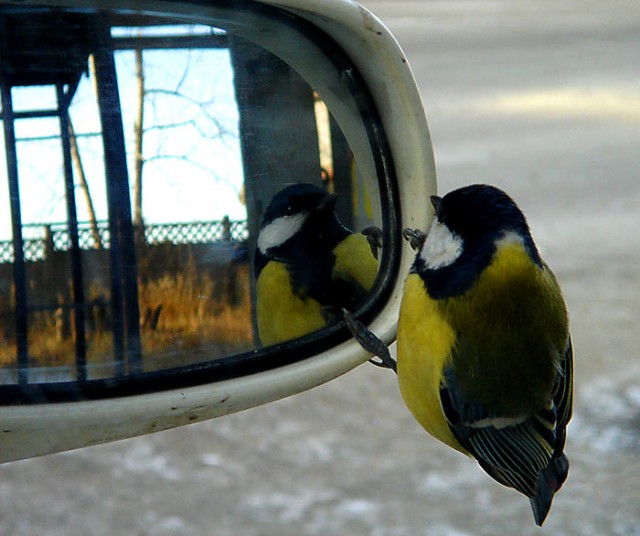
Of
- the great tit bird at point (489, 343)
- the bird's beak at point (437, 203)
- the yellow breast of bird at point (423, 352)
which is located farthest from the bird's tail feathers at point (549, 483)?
the bird's beak at point (437, 203)

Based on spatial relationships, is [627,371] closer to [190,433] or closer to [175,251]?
[190,433]

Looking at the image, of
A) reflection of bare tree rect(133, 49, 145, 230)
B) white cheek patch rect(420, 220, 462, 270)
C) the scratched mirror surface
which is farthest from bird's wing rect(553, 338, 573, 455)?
reflection of bare tree rect(133, 49, 145, 230)

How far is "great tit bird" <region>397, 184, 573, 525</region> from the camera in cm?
111

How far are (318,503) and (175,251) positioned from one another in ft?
9.40

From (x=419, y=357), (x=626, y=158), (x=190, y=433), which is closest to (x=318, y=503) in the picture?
(x=190, y=433)

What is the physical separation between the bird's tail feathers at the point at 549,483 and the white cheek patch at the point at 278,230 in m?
0.49

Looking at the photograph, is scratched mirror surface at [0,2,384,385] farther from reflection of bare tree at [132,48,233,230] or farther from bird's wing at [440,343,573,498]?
bird's wing at [440,343,573,498]

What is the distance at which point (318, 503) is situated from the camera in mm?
3676

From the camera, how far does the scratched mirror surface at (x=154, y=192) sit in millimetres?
894

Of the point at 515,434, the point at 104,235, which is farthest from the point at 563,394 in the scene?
the point at 104,235

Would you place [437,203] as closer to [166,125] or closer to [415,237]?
[415,237]

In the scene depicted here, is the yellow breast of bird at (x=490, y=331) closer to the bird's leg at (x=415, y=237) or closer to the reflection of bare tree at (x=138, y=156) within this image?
the bird's leg at (x=415, y=237)

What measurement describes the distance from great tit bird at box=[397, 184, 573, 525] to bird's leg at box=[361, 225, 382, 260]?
0.05 meters

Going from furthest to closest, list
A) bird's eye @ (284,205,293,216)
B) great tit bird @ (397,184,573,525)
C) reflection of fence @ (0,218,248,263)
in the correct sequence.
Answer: great tit bird @ (397,184,573,525) < bird's eye @ (284,205,293,216) < reflection of fence @ (0,218,248,263)
